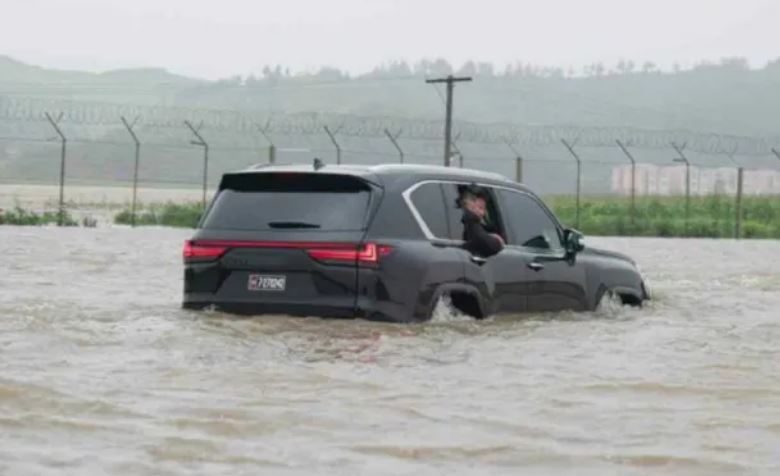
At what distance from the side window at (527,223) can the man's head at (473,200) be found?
50 cm

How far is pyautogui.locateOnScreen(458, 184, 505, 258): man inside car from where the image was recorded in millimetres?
14062

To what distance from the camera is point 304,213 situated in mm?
13453

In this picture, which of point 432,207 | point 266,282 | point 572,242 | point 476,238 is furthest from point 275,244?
point 572,242

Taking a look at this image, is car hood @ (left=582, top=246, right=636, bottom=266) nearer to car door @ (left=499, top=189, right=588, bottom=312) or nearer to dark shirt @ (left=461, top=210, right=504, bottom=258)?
car door @ (left=499, top=189, right=588, bottom=312)

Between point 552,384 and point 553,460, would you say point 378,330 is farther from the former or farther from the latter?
point 553,460

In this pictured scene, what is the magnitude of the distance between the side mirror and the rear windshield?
97.2 inches

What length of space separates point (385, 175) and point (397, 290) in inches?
36.6

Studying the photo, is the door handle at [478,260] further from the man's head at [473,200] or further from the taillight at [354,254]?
the taillight at [354,254]

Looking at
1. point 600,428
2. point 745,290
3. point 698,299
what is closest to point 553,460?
point 600,428

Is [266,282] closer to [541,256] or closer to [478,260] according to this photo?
[478,260]

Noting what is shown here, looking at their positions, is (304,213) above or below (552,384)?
above

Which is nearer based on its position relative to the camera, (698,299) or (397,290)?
(397,290)

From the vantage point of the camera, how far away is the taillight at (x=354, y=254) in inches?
519

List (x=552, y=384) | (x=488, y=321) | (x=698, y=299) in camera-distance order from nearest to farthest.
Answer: (x=552, y=384) < (x=488, y=321) < (x=698, y=299)
